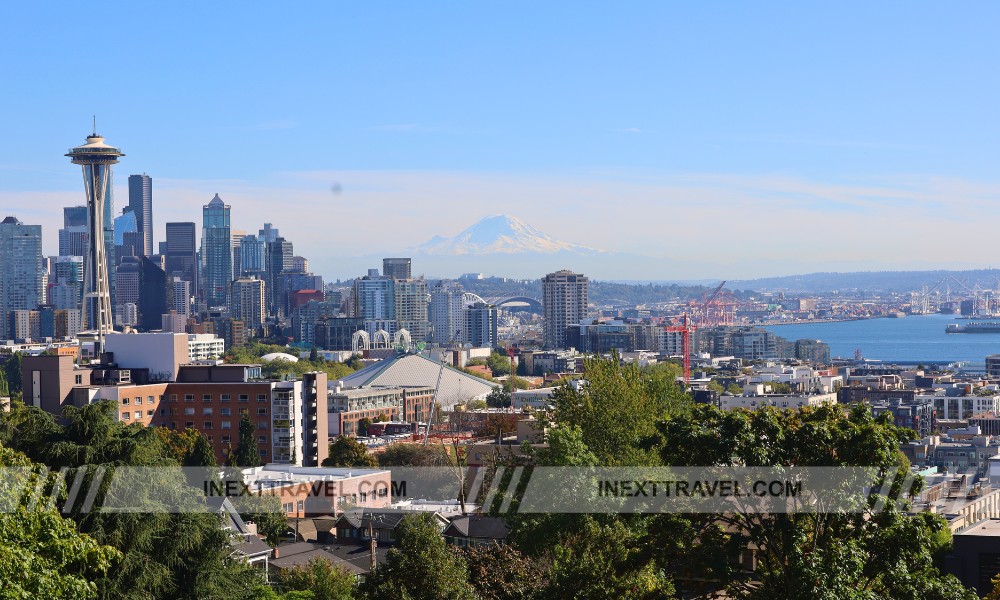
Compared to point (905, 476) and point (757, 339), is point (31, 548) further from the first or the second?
point (757, 339)

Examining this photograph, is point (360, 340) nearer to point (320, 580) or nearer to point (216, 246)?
point (216, 246)

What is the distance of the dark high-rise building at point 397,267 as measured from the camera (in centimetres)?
12812

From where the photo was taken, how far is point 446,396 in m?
47.4

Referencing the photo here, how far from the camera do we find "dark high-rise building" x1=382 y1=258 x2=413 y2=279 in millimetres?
128125

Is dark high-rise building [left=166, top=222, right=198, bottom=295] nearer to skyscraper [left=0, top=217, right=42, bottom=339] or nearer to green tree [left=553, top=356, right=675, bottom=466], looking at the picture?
skyscraper [left=0, top=217, right=42, bottom=339]

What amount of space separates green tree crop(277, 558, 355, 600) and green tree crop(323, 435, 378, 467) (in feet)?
37.6

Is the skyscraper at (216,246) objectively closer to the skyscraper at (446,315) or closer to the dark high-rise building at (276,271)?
the dark high-rise building at (276,271)

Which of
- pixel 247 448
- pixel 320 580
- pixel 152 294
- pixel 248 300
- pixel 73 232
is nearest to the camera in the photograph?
pixel 320 580

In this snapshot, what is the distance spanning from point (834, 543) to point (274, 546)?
10.5 metres

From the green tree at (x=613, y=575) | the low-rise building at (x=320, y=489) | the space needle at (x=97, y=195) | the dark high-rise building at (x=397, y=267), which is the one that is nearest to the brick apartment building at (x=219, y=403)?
the low-rise building at (x=320, y=489)

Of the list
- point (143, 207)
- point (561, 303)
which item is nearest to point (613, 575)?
point (561, 303)

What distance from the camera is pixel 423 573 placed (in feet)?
30.1

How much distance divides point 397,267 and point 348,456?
102 m

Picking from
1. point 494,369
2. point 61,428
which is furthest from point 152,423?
point 494,369
